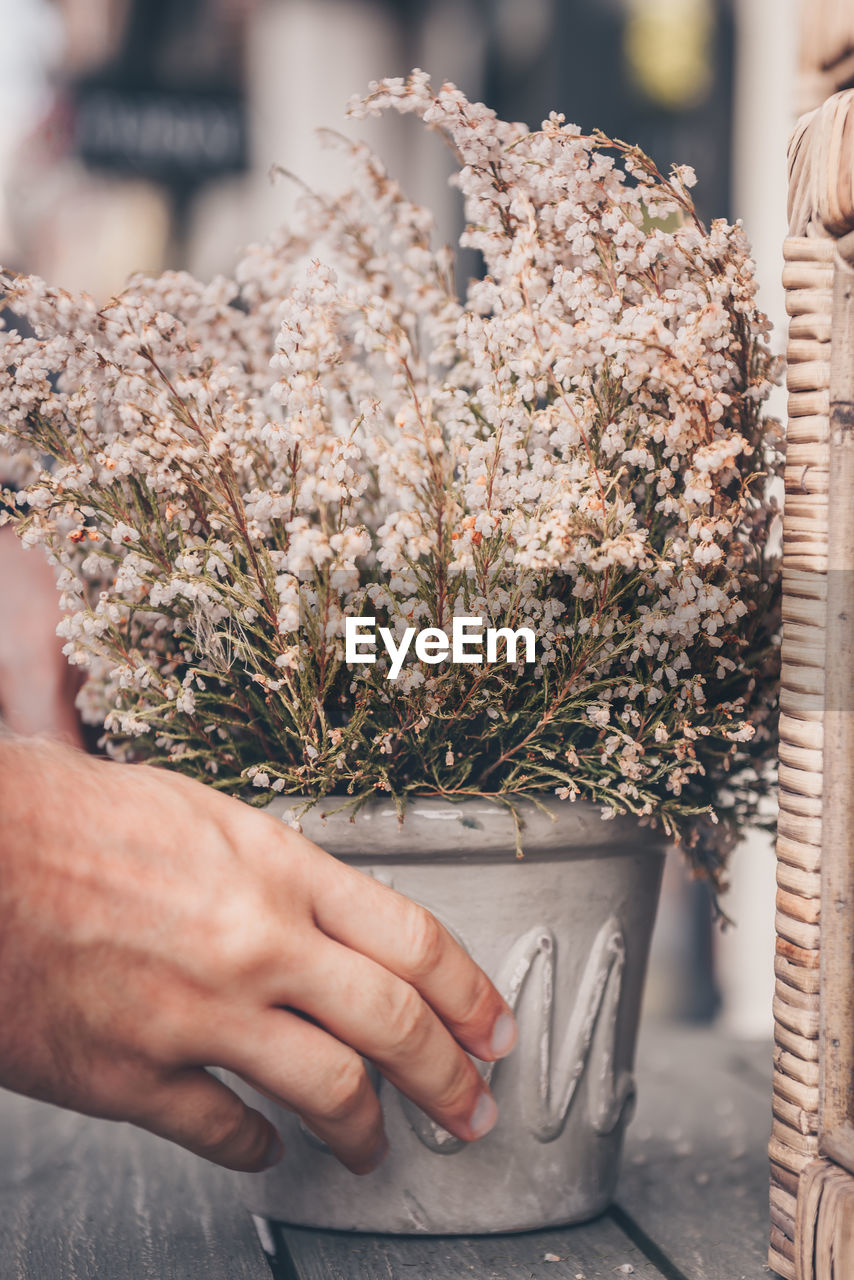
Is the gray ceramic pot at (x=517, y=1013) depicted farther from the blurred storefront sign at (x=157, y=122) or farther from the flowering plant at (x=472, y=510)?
the blurred storefront sign at (x=157, y=122)

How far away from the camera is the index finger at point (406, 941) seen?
0.57m

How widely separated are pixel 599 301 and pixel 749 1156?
2.01 ft

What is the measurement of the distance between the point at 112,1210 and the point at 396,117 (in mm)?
2176

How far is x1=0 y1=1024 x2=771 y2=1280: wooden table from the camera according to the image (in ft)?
2.06

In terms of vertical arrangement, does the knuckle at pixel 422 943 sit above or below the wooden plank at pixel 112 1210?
above

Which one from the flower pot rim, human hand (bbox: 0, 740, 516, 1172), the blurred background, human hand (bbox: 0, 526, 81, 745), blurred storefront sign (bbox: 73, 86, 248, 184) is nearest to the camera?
human hand (bbox: 0, 740, 516, 1172)

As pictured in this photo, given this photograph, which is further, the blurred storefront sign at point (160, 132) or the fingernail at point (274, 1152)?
the blurred storefront sign at point (160, 132)

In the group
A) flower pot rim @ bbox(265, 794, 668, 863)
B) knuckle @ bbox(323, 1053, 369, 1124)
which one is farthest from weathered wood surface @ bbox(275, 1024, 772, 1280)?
flower pot rim @ bbox(265, 794, 668, 863)

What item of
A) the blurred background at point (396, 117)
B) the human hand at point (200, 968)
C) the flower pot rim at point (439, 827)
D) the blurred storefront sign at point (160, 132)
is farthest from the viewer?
the blurred storefront sign at point (160, 132)

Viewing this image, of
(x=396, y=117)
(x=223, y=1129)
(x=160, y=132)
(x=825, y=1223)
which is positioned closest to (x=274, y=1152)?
(x=223, y=1129)

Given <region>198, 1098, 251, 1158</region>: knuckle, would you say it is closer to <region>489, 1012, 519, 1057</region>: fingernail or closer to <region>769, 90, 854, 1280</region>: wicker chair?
<region>489, 1012, 519, 1057</region>: fingernail

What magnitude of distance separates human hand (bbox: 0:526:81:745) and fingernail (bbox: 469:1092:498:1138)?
0.38 m

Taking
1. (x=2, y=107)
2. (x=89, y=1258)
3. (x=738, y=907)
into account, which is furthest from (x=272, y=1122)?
(x=2, y=107)

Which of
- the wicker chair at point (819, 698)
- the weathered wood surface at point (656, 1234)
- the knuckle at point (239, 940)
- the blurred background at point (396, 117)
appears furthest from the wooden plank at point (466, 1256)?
the blurred background at point (396, 117)
